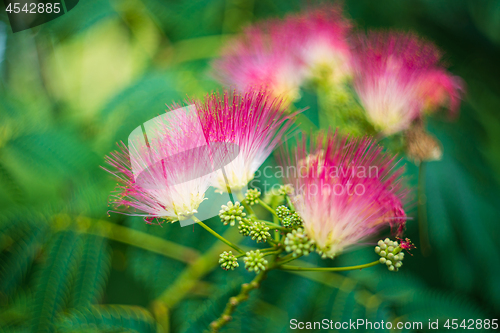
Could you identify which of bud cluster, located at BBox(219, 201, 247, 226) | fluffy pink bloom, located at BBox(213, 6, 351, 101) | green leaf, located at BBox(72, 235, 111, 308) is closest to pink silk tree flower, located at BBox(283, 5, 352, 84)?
fluffy pink bloom, located at BBox(213, 6, 351, 101)

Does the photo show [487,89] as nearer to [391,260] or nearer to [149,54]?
[391,260]

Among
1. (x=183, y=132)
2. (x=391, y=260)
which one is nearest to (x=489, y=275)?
(x=391, y=260)

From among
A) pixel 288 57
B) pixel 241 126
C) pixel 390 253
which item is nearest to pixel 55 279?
pixel 241 126

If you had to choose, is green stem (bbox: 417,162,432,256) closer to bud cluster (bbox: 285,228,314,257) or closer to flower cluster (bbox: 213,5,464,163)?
flower cluster (bbox: 213,5,464,163)

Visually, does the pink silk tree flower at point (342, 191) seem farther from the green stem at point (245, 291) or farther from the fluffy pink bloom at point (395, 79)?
the fluffy pink bloom at point (395, 79)

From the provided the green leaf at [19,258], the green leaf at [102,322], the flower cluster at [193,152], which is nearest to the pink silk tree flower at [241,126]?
the flower cluster at [193,152]
